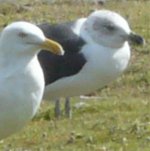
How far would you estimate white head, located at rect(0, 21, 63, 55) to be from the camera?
9.89 metres

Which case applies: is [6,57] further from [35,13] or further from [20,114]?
[35,13]

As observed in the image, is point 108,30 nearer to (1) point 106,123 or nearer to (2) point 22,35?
(1) point 106,123

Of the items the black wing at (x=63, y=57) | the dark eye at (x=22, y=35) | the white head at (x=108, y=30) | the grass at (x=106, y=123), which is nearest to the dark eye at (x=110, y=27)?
the white head at (x=108, y=30)

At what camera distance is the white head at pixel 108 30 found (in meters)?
13.1

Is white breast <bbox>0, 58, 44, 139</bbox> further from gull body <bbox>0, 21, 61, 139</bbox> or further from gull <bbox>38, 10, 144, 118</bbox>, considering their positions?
gull <bbox>38, 10, 144, 118</bbox>

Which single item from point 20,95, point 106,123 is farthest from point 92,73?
point 20,95

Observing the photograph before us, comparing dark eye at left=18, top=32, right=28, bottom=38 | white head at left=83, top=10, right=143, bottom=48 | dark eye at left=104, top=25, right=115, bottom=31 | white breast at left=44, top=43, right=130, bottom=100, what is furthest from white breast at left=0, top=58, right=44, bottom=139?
dark eye at left=104, top=25, right=115, bottom=31

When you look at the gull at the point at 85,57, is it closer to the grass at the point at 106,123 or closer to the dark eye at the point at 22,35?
the grass at the point at 106,123

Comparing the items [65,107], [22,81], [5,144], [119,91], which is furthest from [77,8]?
[22,81]

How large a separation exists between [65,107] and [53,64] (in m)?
0.63

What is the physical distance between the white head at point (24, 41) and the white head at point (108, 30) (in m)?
3.04

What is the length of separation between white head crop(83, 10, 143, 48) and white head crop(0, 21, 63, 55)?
3035mm

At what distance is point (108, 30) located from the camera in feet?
43.4

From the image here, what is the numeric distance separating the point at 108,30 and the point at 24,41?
3.43 metres
